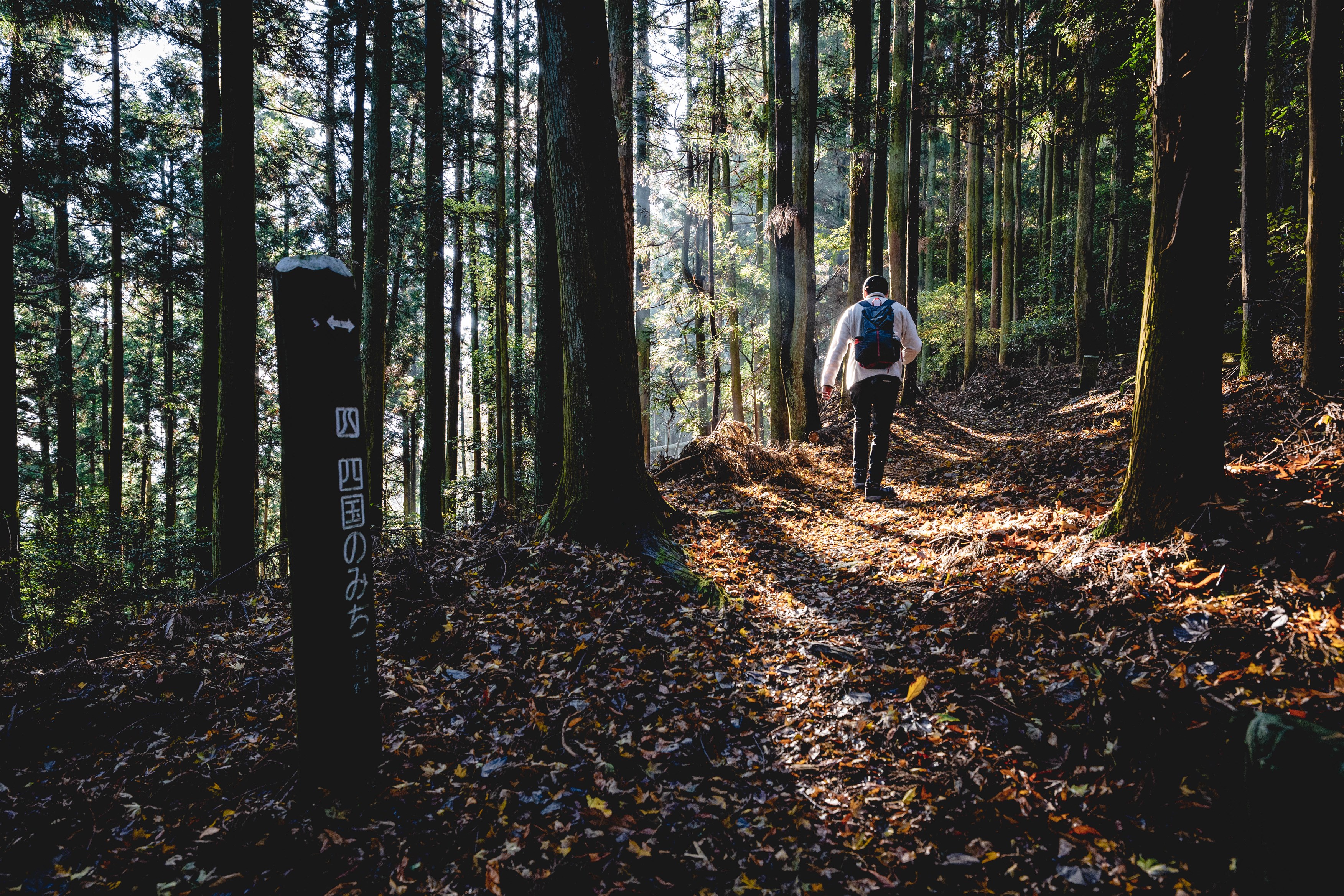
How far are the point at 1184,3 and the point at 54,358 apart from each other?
25.2 meters

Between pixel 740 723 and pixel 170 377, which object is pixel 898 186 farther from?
pixel 170 377

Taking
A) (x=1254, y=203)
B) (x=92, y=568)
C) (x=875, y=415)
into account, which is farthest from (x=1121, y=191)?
(x=92, y=568)

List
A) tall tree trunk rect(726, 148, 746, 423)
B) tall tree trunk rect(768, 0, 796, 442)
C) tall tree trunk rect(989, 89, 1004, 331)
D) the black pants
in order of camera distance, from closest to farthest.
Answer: the black pants
tall tree trunk rect(768, 0, 796, 442)
tall tree trunk rect(726, 148, 746, 423)
tall tree trunk rect(989, 89, 1004, 331)

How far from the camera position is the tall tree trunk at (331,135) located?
10914 millimetres

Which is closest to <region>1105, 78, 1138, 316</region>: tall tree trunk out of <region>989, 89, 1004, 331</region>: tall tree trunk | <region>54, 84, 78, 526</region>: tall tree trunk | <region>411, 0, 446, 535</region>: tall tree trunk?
<region>989, 89, 1004, 331</region>: tall tree trunk

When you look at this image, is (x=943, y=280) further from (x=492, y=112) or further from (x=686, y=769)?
(x=686, y=769)

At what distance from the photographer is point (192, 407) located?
21562mm

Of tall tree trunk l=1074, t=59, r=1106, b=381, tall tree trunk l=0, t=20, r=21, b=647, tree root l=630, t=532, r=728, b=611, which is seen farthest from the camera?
tall tree trunk l=1074, t=59, r=1106, b=381

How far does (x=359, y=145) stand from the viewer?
11914mm

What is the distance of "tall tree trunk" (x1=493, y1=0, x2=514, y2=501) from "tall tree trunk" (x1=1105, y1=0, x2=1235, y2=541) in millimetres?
10909

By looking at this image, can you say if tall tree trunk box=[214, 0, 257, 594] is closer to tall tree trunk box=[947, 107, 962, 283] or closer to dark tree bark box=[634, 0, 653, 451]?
dark tree bark box=[634, 0, 653, 451]

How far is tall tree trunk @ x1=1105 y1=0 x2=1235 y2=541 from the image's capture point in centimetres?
332

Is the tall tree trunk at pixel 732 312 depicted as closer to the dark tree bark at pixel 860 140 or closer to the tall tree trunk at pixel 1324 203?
the dark tree bark at pixel 860 140

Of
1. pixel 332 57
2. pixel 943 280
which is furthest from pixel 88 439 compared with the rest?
pixel 943 280
